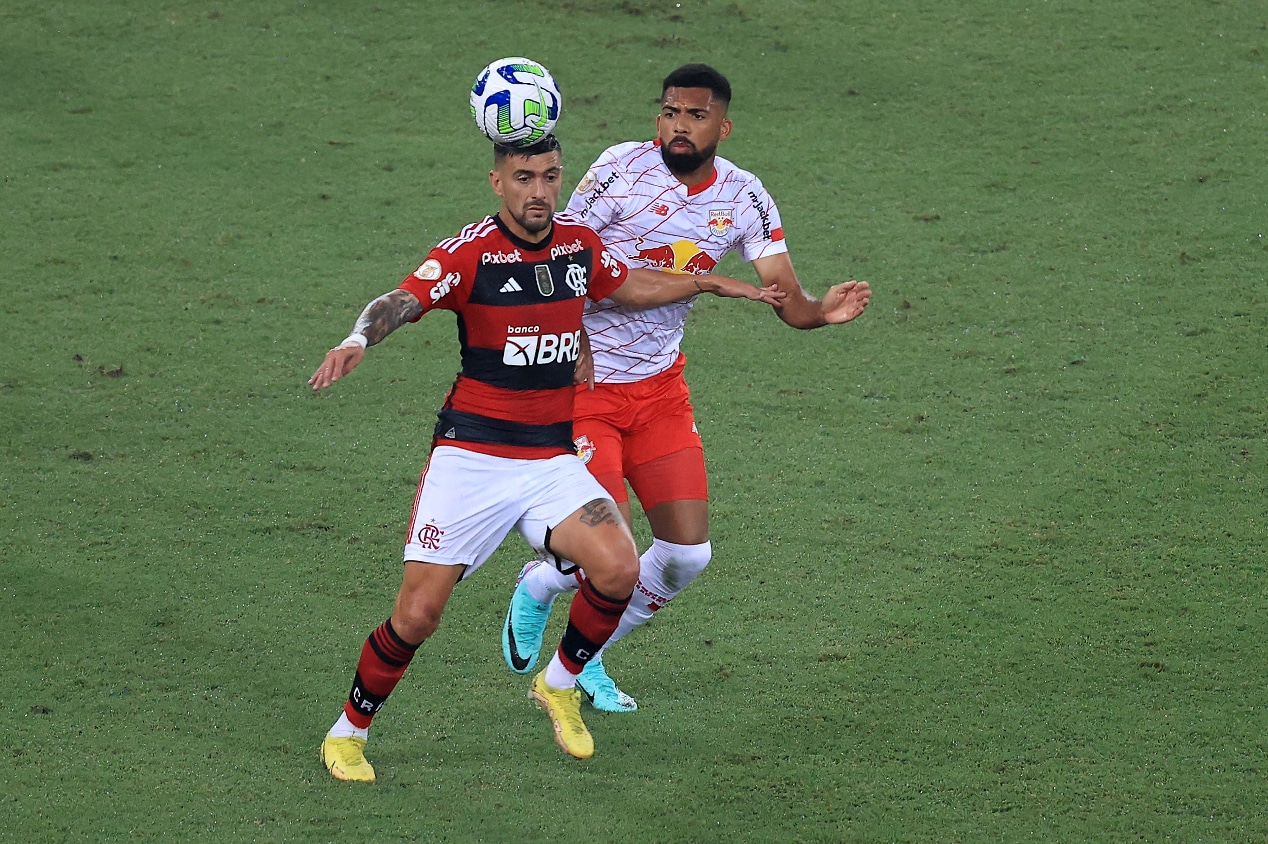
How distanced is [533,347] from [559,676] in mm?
1445

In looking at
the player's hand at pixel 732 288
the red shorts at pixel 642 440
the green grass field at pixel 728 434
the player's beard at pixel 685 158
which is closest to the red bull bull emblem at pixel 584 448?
the red shorts at pixel 642 440

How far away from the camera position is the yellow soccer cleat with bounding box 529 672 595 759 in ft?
19.9

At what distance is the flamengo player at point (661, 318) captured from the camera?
20.9ft

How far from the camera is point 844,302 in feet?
21.3

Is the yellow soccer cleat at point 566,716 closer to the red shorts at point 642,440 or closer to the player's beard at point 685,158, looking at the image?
the red shorts at point 642,440

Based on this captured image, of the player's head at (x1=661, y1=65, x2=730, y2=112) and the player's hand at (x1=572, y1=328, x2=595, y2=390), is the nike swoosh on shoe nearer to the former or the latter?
the player's hand at (x1=572, y1=328, x2=595, y2=390)

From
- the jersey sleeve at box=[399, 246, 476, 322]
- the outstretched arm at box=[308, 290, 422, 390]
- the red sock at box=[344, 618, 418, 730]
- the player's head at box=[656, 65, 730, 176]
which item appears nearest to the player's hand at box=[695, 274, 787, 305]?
the player's head at box=[656, 65, 730, 176]

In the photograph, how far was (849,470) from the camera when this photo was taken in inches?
323

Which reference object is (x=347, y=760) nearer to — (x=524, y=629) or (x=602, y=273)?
(x=524, y=629)

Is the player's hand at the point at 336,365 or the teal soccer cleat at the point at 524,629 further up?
the player's hand at the point at 336,365

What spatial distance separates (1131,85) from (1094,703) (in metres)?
7.37

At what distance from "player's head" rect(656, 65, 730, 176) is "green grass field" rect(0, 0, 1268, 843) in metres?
2.19

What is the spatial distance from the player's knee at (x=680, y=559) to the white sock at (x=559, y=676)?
601 mm

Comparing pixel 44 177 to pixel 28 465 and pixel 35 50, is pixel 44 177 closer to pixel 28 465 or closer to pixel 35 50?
pixel 35 50
